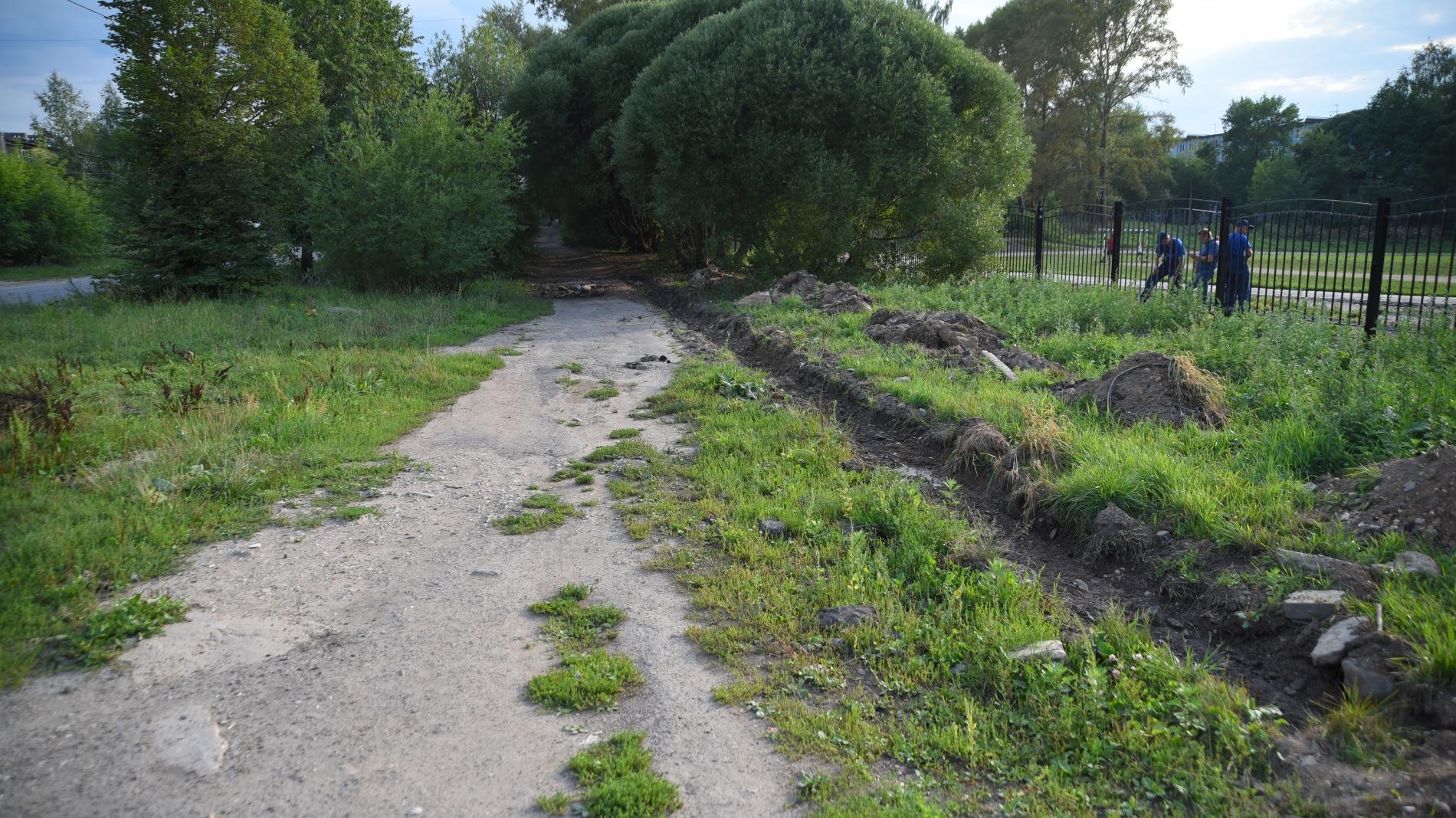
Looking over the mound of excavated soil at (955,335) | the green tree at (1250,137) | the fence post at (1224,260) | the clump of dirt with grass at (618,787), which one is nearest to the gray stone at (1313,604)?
the clump of dirt with grass at (618,787)

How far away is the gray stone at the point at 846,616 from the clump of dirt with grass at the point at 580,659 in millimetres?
1040

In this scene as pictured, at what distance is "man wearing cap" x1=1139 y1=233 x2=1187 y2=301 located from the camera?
14.2 meters

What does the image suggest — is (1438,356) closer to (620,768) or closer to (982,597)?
(982,597)

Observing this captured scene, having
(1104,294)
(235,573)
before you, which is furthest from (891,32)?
(235,573)

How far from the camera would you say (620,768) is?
312 centimetres

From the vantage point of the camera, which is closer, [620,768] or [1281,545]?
[620,768]

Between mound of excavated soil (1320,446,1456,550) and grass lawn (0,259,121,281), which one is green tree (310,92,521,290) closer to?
grass lawn (0,259,121,281)

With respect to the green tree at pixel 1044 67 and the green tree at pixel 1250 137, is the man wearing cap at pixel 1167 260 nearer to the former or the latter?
the green tree at pixel 1044 67

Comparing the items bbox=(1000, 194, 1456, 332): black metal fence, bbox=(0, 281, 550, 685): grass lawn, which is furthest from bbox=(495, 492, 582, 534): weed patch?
bbox=(1000, 194, 1456, 332): black metal fence

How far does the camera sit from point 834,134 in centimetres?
1898

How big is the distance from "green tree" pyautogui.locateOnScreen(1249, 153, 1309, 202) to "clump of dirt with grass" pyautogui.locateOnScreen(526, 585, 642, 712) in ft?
167

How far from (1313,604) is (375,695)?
168 inches

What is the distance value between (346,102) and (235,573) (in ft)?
80.3

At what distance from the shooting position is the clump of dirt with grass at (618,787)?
2.92m
